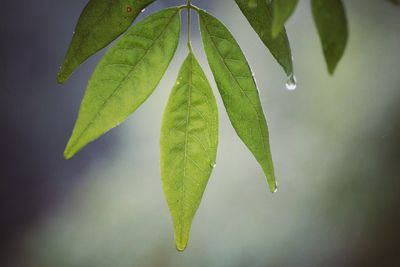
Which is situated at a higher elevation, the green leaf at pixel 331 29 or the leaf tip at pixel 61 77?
the green leaf at pixel 331 29

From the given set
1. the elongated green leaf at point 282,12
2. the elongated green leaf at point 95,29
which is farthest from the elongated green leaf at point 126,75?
the elongated green leaf at point 282,12

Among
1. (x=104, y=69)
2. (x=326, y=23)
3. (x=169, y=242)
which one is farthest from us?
(x=169, y=242)

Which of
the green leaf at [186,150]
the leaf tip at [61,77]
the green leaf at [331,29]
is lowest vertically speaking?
the green leaf at [186,150]

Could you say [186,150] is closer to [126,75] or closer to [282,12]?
[126,75]

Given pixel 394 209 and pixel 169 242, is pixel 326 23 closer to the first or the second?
pixel 169 242

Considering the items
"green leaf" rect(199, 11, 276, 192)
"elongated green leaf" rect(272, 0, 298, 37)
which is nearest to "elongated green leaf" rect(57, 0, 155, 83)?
"green leaf" rect(199, 11, 276, 192)

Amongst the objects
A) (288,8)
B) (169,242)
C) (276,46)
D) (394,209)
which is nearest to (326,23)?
(288,8)

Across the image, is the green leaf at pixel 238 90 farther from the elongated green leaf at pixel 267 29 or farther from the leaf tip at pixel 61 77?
the leaf tip at pixel 61 77
